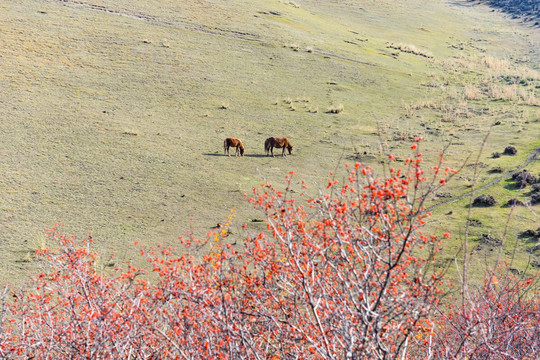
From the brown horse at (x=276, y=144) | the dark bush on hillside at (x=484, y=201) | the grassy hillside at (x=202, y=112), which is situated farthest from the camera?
the brown horse at (x=276, y=144)

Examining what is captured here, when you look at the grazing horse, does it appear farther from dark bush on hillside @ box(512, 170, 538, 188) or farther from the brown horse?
dark bush on hillside @ box(512, 170, 538, 188)

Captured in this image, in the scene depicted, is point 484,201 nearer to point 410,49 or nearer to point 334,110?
point 334,110

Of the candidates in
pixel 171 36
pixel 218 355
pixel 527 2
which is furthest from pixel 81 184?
pixel 527 2

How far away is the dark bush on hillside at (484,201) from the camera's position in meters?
21.9

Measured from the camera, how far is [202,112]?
3192cm

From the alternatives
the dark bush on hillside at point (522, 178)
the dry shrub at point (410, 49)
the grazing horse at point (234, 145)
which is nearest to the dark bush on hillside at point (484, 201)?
the dark bush on hillside at point (522, 178)

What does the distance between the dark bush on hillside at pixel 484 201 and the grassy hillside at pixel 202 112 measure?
635 millimetres

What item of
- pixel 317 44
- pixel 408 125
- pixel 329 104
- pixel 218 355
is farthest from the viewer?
pixel 317 44

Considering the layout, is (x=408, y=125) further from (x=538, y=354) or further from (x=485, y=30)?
(x=485, y=30)

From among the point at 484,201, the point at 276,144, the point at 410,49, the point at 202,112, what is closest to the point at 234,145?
the point at 276,144

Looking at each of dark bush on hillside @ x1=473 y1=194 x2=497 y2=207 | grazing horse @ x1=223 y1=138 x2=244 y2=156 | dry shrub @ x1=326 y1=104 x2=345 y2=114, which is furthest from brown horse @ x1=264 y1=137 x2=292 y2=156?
dark bush on hillside @ x1=473 y1=194 x2=497 y2=207

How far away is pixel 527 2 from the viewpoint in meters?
105

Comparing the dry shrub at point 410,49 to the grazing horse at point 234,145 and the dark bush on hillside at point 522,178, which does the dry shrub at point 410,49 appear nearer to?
the dark bush on hillside at point 522,178

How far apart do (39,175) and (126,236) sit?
6.68 metres
